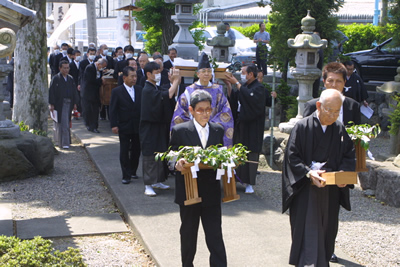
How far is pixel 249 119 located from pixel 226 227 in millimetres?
1993

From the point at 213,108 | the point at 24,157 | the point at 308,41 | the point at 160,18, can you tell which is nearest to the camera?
the point at 213,108

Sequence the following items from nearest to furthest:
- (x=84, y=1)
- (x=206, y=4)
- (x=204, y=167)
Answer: (x=204, y=167) → (x=84, y=1) → (x=206, y=4)

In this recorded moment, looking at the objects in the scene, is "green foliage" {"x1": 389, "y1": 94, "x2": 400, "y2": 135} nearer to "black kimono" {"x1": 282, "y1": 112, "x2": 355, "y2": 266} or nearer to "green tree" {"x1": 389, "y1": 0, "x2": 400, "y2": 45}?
"green tree" {"x1": 389, "y1": 0, "x2": 400, "y2": 45}

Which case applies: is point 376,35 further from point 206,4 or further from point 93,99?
point 206,4

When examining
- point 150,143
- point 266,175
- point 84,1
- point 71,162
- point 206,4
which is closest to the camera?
point 150,143

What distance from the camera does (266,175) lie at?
30.4 feet

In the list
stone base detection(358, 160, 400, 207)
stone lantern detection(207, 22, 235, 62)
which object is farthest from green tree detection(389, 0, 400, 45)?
stone lantern detection(207, 22, 235, 62)

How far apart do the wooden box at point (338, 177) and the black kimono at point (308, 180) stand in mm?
176

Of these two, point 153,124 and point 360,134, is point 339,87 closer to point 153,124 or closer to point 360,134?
point 360,134

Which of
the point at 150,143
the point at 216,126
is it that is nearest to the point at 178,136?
the point at 216,126

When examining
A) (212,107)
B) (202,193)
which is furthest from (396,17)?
(202,193)

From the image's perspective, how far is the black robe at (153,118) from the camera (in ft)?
24.6

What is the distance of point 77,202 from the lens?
309 inches

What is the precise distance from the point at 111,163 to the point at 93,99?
391 cm
